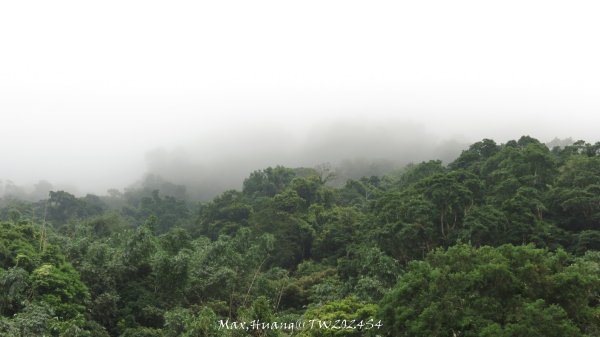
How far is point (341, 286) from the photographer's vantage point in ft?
107

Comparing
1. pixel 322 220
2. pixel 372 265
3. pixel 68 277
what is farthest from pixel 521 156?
pixel 68 277

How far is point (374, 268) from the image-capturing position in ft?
98.3

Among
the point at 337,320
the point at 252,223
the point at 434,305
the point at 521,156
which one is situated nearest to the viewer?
the point at 434,305

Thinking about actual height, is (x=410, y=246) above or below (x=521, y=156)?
below

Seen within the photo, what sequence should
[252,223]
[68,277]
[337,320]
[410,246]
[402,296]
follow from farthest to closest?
[252,223], [410,246], [68,277], [337,320], [402,296]

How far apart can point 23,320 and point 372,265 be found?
19.4 m

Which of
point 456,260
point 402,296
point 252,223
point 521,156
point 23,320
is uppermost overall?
point 521,156

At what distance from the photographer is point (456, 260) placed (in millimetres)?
19000

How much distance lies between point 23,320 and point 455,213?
28553 millimetres

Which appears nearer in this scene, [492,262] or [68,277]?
[492,262]

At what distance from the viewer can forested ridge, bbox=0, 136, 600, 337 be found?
17.0 metres

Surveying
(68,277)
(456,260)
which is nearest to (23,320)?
(68,277)

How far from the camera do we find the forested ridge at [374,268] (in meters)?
17.0

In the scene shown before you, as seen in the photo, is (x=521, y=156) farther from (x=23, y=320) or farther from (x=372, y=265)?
(x=23, y=320)
